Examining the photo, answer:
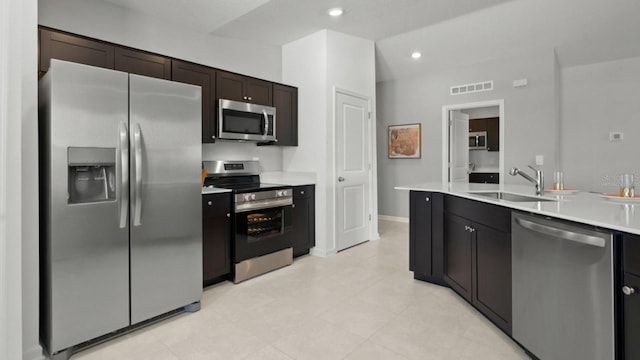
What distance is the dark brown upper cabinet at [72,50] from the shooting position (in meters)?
2.39

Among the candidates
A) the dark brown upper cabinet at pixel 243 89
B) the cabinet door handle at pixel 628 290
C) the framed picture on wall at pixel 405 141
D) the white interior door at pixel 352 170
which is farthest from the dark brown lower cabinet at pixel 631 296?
the framed picture on wall at pixel 405 141

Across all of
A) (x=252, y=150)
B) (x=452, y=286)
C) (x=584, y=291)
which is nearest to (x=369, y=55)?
(x=252, y=150)

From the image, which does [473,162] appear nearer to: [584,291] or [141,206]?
[584,291]

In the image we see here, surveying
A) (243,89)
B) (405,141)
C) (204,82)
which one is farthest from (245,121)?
(405,141)

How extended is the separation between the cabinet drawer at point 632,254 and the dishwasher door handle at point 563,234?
3.1 inches

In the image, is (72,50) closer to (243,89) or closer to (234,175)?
(243,89)

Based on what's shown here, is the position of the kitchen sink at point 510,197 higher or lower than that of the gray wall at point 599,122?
lower

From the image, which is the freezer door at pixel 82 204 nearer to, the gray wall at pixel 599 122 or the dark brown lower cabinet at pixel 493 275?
the dark brown lower cabinet at pixel 493 275

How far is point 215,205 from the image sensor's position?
299 cm

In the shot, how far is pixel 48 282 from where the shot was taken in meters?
1.91

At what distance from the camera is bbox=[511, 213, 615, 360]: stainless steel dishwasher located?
137cm

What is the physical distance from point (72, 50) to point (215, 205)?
165cm

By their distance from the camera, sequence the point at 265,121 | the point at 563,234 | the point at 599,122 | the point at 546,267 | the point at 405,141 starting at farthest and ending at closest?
the point at 405,141, the point at 599,122, the point at 265,121, the point at 546,267, the point at 563,234

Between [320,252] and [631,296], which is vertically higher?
[631,296]
